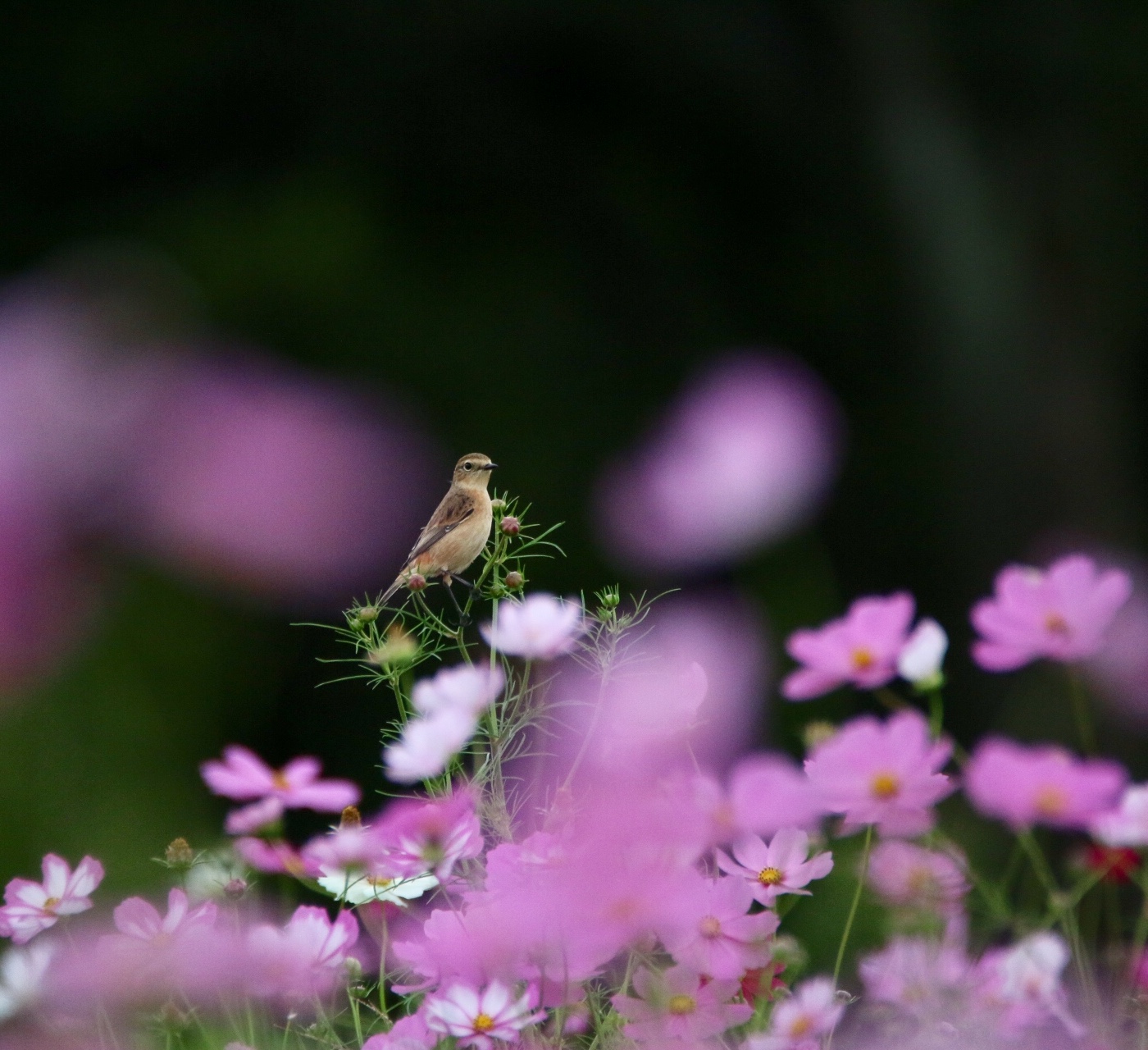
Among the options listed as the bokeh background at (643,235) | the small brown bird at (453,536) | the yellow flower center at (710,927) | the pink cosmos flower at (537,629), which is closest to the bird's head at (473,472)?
the small brown bird at (453,536)

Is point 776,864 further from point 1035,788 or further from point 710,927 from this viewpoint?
point 1035,788

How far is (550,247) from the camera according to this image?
14.7 feet

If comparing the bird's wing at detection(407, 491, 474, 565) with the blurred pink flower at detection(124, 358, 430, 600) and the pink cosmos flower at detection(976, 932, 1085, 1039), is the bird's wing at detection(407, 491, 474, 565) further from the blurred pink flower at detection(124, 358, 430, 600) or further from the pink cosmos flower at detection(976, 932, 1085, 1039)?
the pink cosmos flower at detection(976, 932, 1085, 1039)

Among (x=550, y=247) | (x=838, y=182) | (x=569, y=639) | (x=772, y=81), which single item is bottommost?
(x=550, y=247)

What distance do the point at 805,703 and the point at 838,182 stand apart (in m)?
1.64

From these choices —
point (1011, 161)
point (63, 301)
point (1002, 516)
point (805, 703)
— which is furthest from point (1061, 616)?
point (1011, 161)

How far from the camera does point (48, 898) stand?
0.68m

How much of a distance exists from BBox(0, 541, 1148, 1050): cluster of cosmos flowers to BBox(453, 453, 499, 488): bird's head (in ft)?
0.26

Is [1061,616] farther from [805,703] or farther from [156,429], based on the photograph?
[805,703]

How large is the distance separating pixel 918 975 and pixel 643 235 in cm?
403

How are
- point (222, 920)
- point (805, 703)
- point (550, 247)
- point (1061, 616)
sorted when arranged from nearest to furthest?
point (1061, 616) → point (222, 920) → point (805, 703) → point (550, 247)

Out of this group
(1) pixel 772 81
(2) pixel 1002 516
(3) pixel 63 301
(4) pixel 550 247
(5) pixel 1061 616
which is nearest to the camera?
(5) pixel 1061 616

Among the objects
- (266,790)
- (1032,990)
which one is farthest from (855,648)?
(266,790)

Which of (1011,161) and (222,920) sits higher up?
(222,920)
